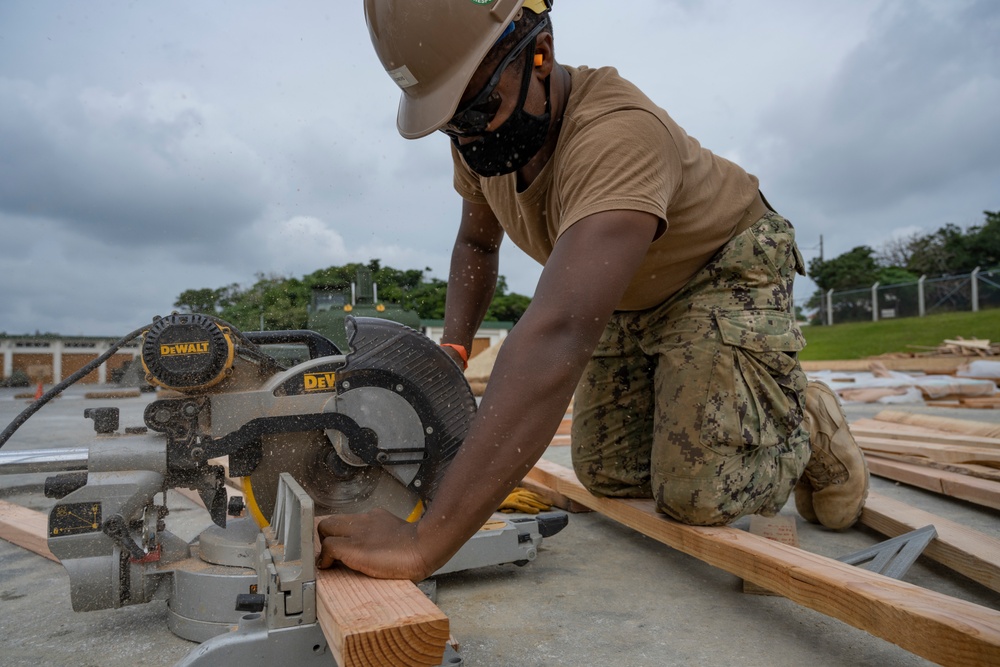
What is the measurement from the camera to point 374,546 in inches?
48.6

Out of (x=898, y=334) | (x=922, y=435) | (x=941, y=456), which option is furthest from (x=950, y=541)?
(x=898, y=334)

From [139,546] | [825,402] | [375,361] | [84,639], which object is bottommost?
[84,639]

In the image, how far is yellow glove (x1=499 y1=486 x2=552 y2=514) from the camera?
258 centimetres

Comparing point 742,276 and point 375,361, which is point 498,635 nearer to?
point 375,361

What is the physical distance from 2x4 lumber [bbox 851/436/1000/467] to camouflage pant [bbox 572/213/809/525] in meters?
1.26

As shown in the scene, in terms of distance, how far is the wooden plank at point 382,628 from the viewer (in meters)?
0.93

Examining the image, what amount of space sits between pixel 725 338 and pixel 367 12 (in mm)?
1294

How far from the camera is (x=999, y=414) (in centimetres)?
579

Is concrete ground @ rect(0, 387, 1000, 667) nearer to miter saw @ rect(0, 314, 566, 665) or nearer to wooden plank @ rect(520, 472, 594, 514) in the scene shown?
miter saw @ rect(0, 314, 566, 665)

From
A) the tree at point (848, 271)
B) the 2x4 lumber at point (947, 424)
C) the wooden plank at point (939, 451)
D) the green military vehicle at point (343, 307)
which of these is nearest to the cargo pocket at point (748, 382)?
the wooden plank at point (939, 451)

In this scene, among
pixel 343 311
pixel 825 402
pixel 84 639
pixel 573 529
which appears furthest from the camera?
pixel 343 311

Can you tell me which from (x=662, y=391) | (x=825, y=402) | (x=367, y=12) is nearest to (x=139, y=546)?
(x=367, y=12)

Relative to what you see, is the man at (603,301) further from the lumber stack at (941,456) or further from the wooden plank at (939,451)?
the wooden plank at (939,451)

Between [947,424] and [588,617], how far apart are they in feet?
10.2
